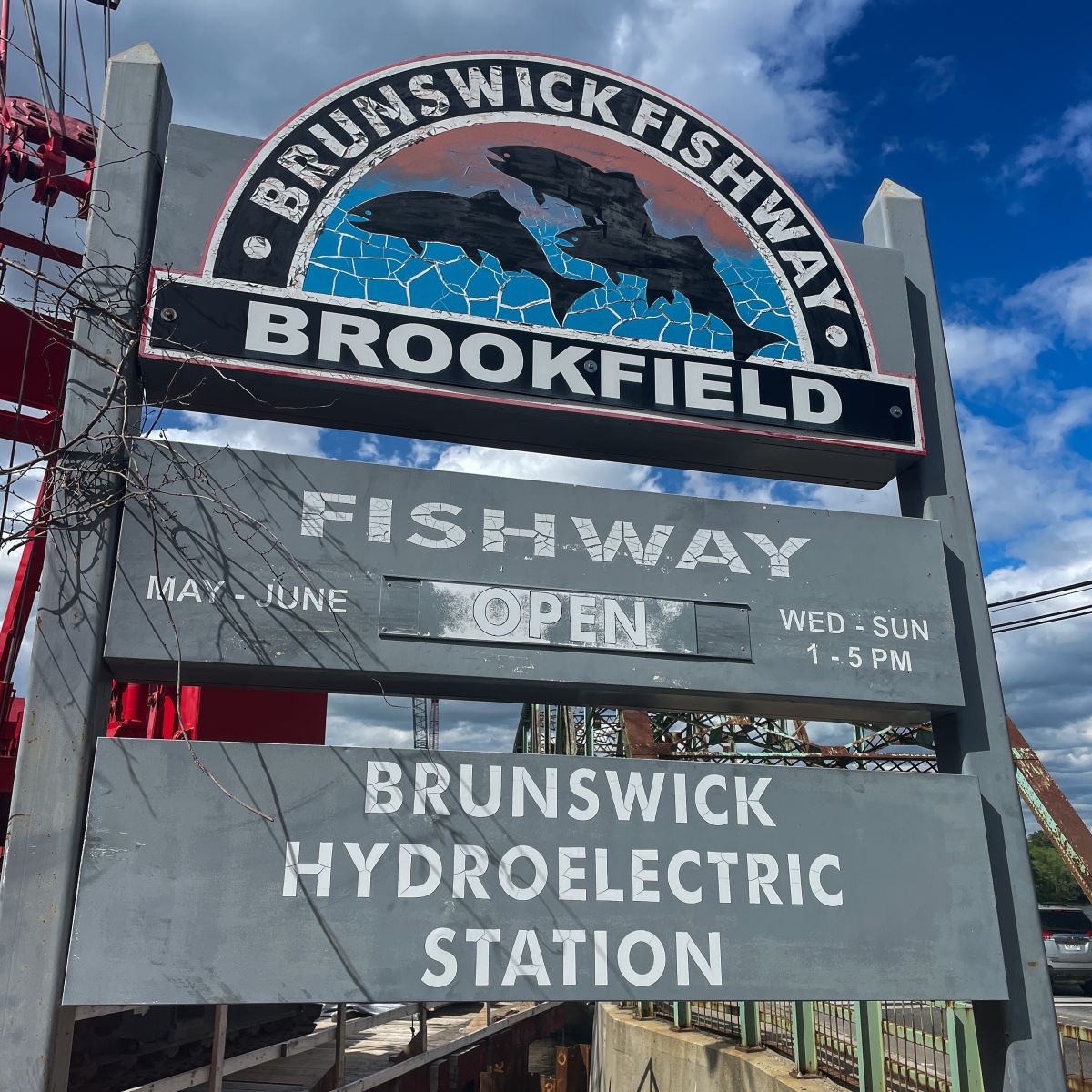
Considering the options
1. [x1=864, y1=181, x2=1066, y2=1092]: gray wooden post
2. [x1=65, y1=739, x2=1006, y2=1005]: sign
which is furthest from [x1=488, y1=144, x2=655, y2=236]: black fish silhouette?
[x1=65, y1=739, x2=1006, y2=1005]: sign

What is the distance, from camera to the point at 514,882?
193 inches

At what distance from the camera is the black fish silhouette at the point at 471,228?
243 inches

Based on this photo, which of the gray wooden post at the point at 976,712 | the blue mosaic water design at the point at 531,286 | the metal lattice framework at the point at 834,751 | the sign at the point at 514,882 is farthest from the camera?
the metal lattice framework at the point at 834,751

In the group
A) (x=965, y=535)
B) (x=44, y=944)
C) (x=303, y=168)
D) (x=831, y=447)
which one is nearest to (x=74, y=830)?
(x=44, y=944)

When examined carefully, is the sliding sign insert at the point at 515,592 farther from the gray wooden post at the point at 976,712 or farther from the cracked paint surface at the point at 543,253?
the cracked paint surface at the point at 543,253

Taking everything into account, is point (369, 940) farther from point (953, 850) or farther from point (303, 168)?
point (303, 168)

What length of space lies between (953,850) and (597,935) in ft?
6.92

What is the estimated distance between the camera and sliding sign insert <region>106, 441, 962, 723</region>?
511cm

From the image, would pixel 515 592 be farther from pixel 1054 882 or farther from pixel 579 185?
pixel 1054 882

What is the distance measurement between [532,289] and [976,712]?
3.84m

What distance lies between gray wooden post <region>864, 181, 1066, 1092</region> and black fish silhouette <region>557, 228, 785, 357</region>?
1.33 metres

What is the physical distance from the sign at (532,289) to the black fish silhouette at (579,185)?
0.01 metres

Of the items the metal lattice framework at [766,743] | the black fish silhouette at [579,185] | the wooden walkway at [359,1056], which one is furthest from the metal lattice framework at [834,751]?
the black fish silhouette at [579,185]

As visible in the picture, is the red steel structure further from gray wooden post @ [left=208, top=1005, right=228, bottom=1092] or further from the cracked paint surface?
the cracked paint surface
